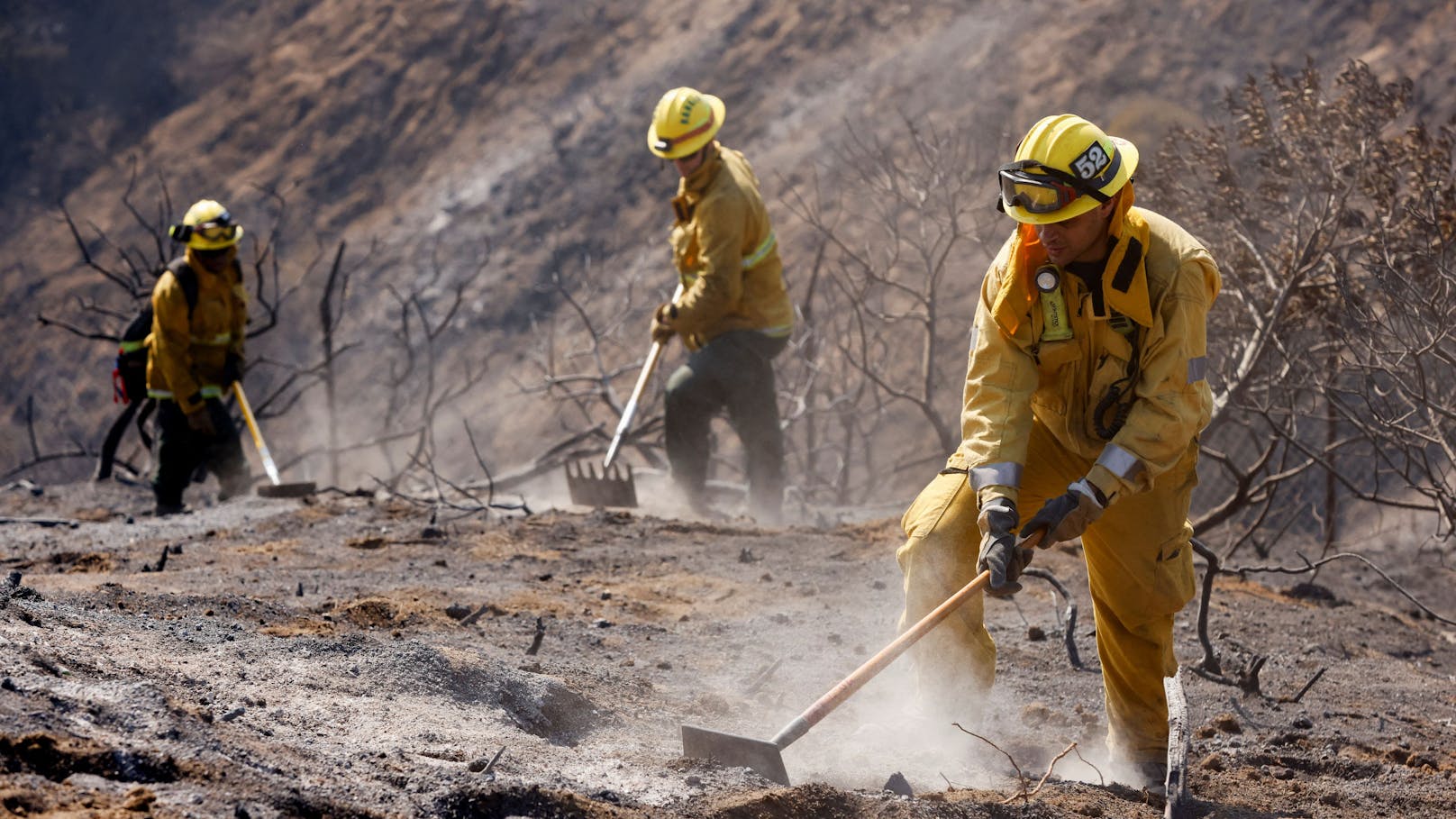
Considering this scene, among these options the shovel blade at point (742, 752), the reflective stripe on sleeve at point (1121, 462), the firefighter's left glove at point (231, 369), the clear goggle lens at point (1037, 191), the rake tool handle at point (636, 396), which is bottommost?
the shovel blade at point (742, 752)

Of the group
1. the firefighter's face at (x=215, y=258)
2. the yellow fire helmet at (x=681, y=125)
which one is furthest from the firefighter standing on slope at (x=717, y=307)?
the firefighter's face at (x=215, y=258)

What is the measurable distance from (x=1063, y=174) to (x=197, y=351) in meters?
6.36

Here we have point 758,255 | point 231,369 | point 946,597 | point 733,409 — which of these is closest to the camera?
point 946,597

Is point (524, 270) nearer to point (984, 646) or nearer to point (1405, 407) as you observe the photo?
point (1405, 407)

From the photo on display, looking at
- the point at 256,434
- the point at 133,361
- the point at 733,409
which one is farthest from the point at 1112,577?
the point at 133,361

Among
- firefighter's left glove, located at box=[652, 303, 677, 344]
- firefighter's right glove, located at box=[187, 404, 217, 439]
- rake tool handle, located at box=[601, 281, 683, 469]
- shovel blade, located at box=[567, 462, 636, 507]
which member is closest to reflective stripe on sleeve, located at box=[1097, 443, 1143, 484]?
firefighter's left glove, located at box=[652, 303, 677, 344]

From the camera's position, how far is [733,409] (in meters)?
7.80

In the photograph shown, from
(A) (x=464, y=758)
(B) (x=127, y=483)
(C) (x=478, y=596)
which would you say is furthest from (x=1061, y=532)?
(B) (x=127, y=483)

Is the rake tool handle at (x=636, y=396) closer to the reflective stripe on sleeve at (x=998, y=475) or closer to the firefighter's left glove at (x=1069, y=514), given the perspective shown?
the reflective stripe on sleeve at (x=998, y=475)

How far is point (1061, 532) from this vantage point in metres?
3.63

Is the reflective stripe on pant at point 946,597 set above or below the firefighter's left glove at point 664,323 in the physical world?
below

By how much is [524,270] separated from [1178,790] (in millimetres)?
17600

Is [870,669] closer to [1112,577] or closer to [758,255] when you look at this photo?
[1112,577]

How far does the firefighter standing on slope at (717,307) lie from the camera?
23.5 feet
